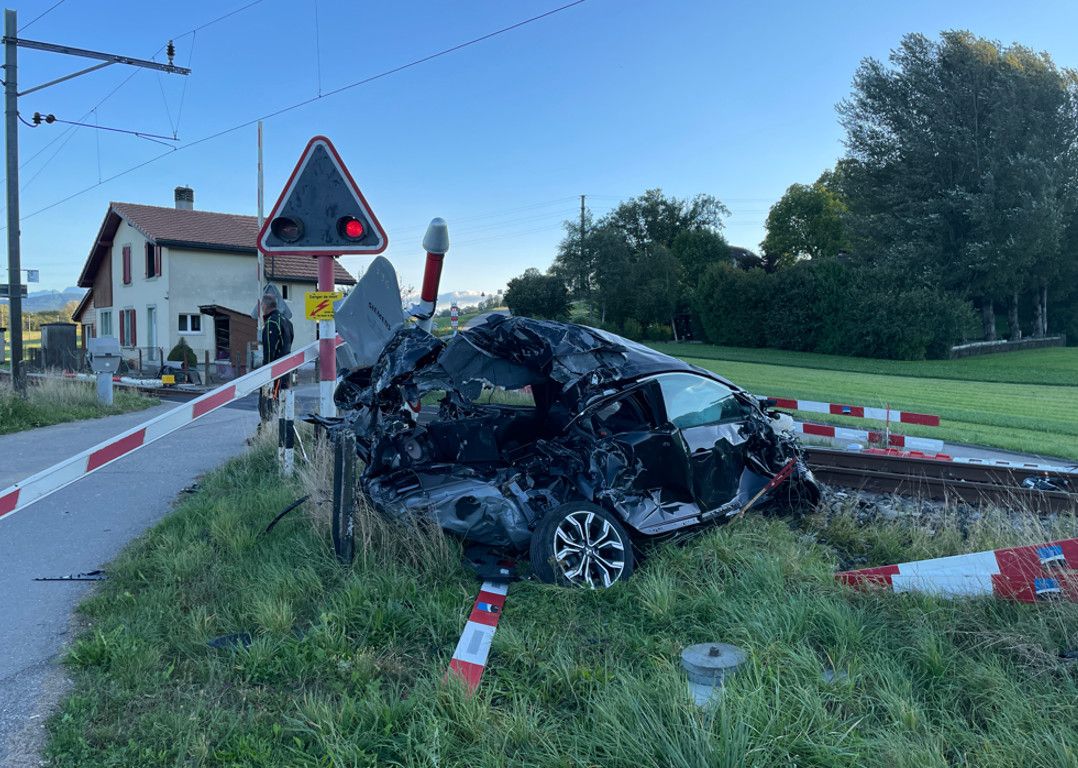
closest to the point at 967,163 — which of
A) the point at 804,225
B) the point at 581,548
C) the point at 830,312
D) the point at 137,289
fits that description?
the point at 830,312

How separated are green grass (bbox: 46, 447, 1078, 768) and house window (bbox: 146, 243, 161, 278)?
103 ft

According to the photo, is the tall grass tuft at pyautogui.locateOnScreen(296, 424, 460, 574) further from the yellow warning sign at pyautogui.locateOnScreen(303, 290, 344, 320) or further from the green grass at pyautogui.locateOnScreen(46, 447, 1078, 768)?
the yellow warning sign at pyautogui.locateOnScreen(303, 290, 344, 320)

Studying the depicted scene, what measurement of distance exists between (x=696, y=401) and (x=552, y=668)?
8.45ft

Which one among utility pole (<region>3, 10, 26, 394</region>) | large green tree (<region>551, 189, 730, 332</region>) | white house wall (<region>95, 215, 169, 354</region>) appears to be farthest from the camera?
large green tree (<region>551, 189, 730, 332</region>)

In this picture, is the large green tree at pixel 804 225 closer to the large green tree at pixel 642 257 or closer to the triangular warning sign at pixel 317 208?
the large green tree at pixel 642 257

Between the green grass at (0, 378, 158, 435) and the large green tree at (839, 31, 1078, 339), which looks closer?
the green grass at (0, 378, 158, 435)

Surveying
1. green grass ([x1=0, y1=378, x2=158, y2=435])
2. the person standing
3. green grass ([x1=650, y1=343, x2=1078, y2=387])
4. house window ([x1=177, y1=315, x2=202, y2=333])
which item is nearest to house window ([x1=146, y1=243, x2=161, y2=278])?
house window ([x1=177, y1=315, x2=202, y2=333])

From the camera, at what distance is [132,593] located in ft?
16.0

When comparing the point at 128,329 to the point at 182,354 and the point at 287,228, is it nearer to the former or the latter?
the point at 182,354

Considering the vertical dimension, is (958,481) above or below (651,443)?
below

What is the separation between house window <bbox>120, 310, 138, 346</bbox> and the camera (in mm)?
36062

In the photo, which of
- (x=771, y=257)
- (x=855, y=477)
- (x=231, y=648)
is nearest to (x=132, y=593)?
(x=231, y=648)

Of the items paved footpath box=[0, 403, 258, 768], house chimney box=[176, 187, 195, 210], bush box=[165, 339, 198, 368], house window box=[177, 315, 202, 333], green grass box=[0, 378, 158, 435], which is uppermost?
house chimney box=[176, 187, 195, 210]

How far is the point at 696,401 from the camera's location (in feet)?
18.6
